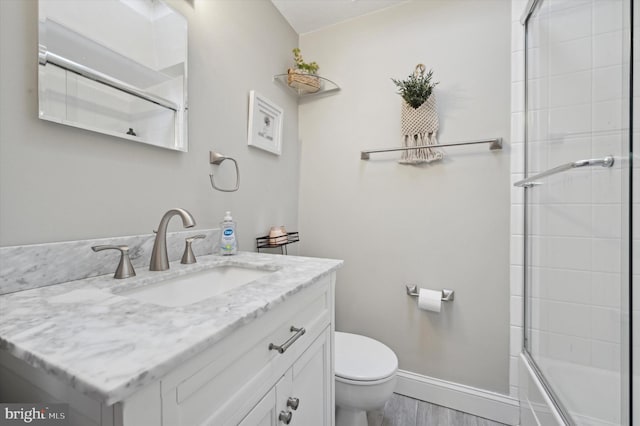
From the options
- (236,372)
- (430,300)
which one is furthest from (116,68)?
(430,300)

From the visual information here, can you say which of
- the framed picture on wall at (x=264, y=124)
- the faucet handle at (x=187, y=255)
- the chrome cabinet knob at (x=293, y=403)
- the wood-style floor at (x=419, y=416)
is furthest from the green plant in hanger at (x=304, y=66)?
the wood-style floor at (x=419, y=416)

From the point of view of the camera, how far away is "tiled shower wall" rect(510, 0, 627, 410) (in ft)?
3.26

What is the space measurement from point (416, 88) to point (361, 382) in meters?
1.48

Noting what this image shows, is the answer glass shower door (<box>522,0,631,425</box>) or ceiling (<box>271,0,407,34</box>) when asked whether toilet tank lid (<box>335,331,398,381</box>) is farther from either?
ceiling (<box>271,0,407,34</box>)

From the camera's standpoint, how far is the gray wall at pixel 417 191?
147 cm

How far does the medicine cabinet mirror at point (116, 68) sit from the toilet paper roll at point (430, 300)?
4.58 ft

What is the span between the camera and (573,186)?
44.3 inches

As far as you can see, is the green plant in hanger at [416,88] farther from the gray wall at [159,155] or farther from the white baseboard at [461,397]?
the white baseboard at [461,397]

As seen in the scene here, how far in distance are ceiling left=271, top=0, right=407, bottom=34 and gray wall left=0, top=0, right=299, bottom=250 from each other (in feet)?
0.25

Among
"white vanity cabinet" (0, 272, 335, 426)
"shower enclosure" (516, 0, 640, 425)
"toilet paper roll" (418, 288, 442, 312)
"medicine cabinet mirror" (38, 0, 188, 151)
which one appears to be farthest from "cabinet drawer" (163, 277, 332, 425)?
"shower enclosure" (516, 0, 640, 425)

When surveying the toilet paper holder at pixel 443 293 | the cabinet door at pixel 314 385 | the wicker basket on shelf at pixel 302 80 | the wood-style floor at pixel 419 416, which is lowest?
the wood-style floor at pixel 419 416

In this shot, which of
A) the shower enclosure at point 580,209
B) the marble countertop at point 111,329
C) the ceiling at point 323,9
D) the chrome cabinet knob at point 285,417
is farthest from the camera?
the ceiling at point 323,9

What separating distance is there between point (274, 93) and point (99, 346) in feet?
5.29

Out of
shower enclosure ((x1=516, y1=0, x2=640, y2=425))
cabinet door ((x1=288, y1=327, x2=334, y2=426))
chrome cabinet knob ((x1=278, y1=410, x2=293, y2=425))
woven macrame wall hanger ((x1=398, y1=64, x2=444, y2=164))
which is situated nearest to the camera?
chrome cabinet knob ((x1=278, y1=410, x2=293, y2=425))
